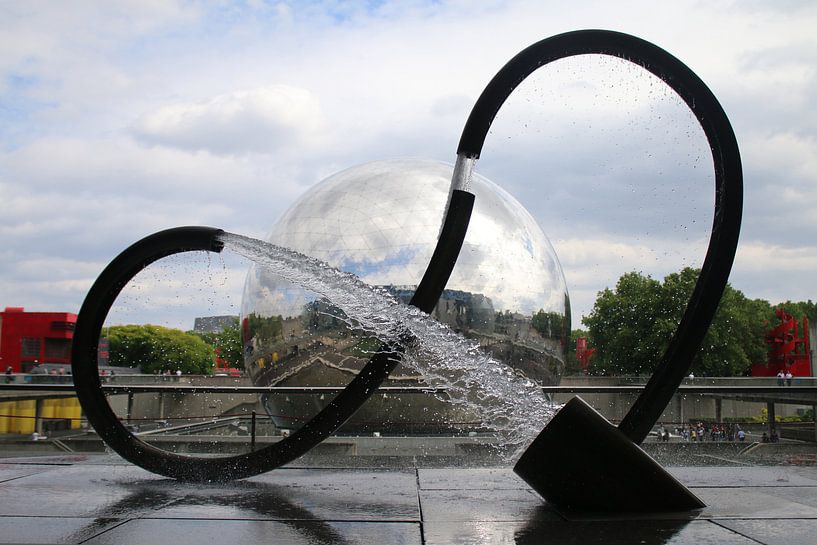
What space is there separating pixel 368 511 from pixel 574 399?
141 centimetres

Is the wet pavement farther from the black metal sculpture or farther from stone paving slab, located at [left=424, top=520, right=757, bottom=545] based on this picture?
the black metal sculpture

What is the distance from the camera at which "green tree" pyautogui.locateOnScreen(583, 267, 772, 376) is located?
3889 centimetres

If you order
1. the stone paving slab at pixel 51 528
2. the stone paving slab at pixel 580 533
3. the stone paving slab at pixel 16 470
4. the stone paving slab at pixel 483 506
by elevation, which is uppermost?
the stone paving slab at pixel 580 533

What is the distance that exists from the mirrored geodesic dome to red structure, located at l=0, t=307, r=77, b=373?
167 ft

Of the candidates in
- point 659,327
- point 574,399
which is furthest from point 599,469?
point 659,327

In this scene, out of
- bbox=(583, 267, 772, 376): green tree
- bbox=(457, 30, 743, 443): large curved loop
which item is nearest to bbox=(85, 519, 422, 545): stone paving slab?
bbox=(457, 30, 743, 443): large curved loop

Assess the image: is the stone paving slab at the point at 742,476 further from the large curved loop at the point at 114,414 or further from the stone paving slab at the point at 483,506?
the large curved loop at the point at 114,414

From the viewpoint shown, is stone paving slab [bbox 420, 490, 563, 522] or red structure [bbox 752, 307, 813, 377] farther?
red structure [bbox 752, 307, 813, 377]

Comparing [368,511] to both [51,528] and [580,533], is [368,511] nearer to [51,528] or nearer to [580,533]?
[580,533]

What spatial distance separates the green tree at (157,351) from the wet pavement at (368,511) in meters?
66.1

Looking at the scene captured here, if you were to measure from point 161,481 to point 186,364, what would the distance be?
7193cm

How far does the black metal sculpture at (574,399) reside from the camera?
4770 mm

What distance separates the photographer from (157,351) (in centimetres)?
7356

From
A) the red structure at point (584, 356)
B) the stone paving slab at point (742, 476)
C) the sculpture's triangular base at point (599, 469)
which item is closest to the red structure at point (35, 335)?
the red structure at point (584, 356)
